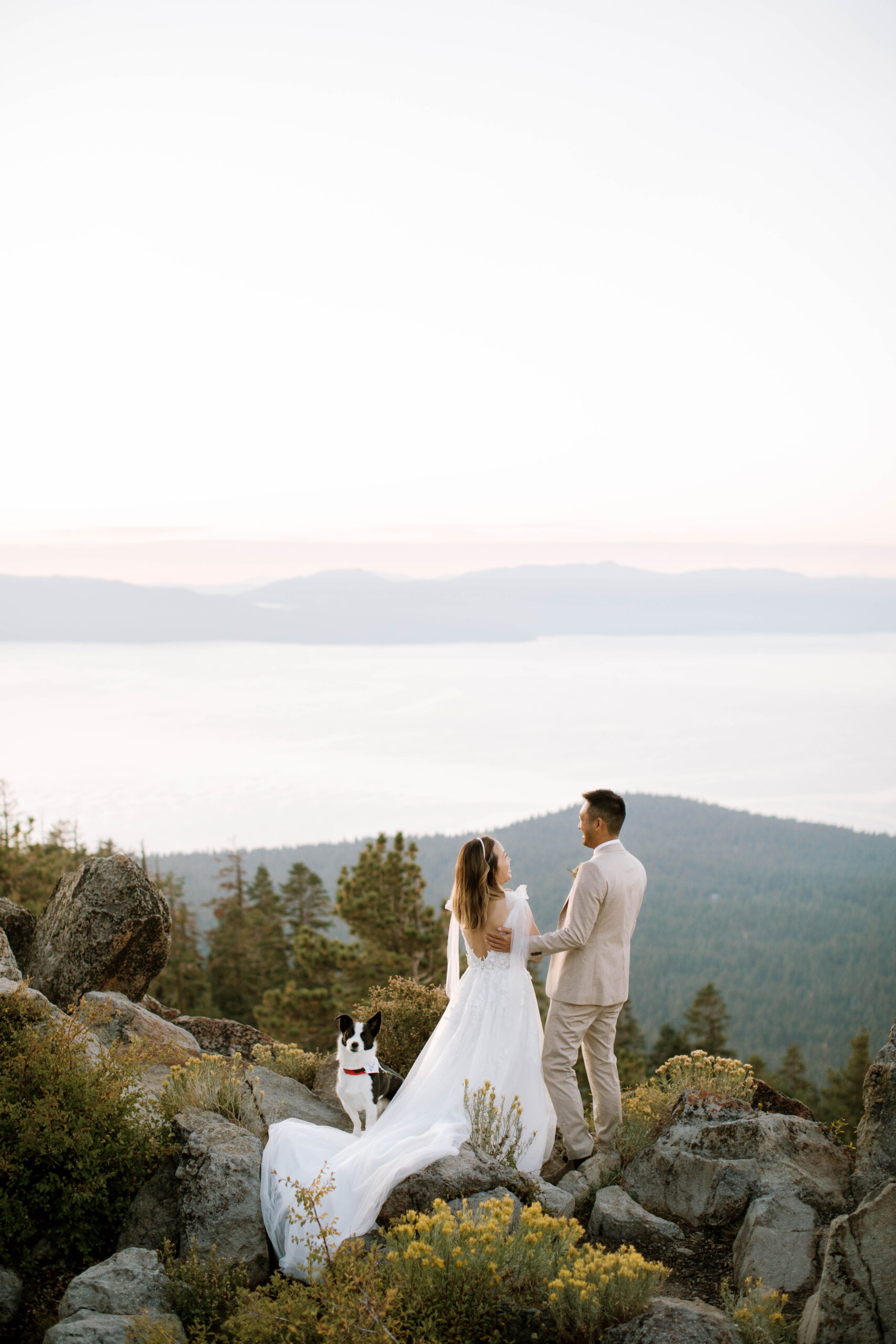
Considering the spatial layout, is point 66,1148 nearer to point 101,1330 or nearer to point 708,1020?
point 101,1330

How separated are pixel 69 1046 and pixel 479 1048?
3168 mm

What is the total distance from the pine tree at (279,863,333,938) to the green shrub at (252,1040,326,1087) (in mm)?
38550

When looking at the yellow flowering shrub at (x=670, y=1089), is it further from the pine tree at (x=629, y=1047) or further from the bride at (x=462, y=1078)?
the pine tree at (x=629, y=1047)

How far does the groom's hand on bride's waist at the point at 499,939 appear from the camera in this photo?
705cm

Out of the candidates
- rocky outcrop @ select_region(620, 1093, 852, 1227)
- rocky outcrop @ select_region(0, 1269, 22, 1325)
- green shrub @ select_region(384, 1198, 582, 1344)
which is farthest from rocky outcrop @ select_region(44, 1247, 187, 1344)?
rocky outcrop @ select_region(620, 1093, 852, 1227)

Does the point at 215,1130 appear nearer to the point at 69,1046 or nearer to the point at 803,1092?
the point at 69,1046

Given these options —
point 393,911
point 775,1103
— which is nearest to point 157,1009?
point 775,1103

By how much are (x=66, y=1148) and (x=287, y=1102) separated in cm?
240

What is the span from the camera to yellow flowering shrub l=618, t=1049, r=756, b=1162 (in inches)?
288

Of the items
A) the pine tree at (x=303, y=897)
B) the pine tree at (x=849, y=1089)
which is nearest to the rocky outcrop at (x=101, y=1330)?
the pine tree at (x=849, y=1089)

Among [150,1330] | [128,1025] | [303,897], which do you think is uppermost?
[150,1330]

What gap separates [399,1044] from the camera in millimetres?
8922

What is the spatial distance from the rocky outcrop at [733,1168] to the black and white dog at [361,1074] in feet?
6.88

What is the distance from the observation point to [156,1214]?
19.8ft
